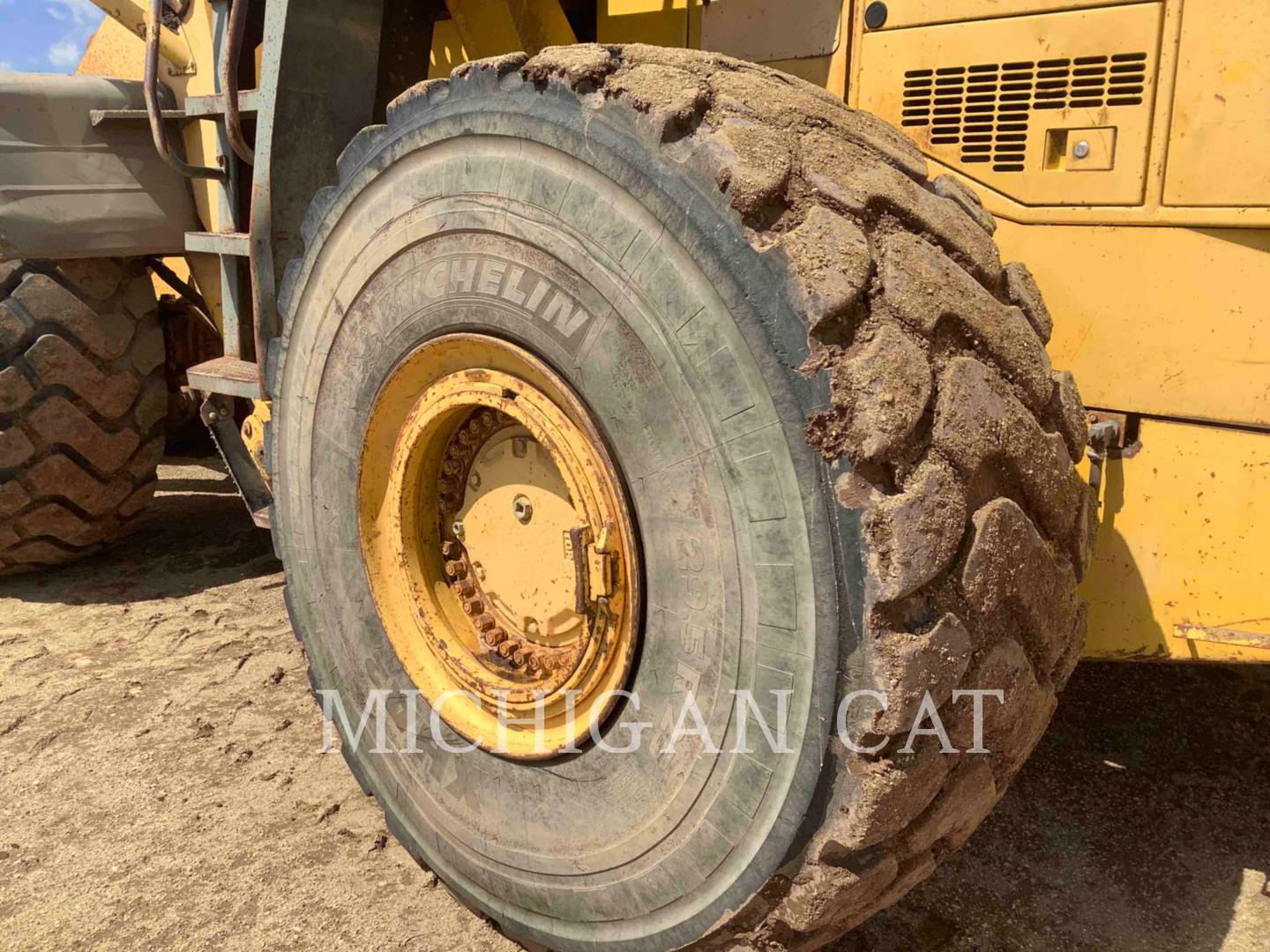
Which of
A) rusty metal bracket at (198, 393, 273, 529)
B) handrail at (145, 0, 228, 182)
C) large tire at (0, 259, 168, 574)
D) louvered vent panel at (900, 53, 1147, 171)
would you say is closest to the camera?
louvered vent panel at (900, 53, 1147, 171)

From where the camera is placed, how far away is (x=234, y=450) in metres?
3.19

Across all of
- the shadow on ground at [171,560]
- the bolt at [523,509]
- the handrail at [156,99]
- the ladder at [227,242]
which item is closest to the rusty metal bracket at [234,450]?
the ladder at [227,242]

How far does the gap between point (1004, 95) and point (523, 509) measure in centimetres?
112

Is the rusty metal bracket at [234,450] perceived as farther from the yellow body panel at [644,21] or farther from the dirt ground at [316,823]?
the yellow body panel at [644,21]

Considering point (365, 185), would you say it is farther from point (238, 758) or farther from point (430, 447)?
point (238, 758)

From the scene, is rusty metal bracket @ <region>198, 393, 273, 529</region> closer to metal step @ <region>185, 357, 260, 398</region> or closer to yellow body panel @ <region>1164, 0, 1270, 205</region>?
metal step @ <region>185, 357, 260, 398</region>

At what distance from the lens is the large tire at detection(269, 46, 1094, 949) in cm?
132

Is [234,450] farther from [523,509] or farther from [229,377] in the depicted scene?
[523,509]

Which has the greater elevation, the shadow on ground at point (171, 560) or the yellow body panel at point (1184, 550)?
the yellow body panel at point (1184, 550)

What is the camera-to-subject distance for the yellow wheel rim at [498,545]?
5.41ft

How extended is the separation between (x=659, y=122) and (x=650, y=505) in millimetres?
533

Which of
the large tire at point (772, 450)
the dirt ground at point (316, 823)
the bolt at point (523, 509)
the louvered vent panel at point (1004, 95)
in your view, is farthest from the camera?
the dirt ground at point (316, 823)

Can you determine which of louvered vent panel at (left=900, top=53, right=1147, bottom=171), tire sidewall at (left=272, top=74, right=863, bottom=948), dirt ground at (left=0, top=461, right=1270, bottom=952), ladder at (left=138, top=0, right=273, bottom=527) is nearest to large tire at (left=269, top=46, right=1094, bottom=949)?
tire sidewall at (left=272, top=74, right=863, bottom=948)

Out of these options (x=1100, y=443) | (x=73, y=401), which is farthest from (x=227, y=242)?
(x=1100, y=443)
